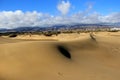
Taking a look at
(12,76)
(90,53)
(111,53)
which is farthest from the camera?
(111,53)

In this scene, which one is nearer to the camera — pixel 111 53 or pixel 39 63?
pixel 39 63

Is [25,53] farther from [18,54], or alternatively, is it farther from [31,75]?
[31,75]

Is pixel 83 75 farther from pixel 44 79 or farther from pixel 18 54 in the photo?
pixel 18 54

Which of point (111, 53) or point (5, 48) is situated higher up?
point (5, 48)

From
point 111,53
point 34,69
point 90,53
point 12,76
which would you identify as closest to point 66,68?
point 34,69

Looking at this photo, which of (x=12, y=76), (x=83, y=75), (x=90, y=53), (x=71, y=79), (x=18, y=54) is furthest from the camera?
(x=90, y=53)

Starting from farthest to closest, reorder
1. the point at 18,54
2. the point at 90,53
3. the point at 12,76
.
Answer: the point at 90,53, the point at 18,54, the point at 12,76

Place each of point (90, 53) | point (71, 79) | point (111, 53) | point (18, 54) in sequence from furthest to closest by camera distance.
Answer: point (111, 53), point (90, 53), point (18, 54), point (71, 79)

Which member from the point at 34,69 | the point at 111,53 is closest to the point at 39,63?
the point at 34,69

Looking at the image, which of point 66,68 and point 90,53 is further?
point 90,53
